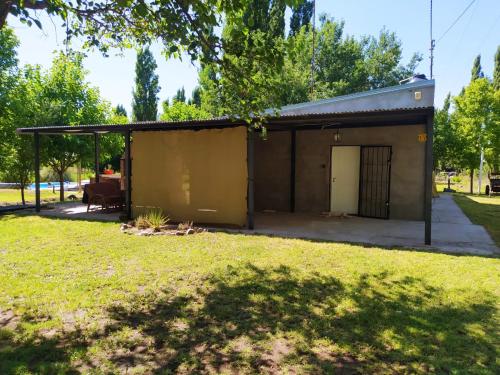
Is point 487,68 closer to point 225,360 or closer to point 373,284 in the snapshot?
point 373,284

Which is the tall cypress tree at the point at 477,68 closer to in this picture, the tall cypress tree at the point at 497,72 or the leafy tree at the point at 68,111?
the tall cypress tree at the point at 497,72

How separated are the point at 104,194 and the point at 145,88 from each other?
24.7 metres

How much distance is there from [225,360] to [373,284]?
7.91 ft

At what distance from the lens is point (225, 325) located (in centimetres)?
349

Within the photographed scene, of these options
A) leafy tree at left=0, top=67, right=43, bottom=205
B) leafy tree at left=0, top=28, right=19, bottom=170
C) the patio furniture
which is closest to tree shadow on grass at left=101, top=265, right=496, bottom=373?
the patio furniture

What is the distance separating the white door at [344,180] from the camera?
10.5m

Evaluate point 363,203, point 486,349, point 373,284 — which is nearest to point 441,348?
point 486,349

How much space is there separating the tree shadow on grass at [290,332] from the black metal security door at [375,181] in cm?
572

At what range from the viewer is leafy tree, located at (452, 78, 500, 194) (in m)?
21.3

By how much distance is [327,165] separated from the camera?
35.3 feet

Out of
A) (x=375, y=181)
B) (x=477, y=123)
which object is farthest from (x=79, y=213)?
(x=477, y=123)

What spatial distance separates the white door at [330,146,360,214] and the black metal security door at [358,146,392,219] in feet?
0.57

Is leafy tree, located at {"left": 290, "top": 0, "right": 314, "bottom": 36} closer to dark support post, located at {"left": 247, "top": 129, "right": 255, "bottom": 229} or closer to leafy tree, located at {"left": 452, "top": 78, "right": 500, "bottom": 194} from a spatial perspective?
leafy tree, located at {"left": 452, "top": 78, "right": 500, "bottom": 194}

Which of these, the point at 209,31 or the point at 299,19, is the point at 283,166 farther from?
the point at 299,19
